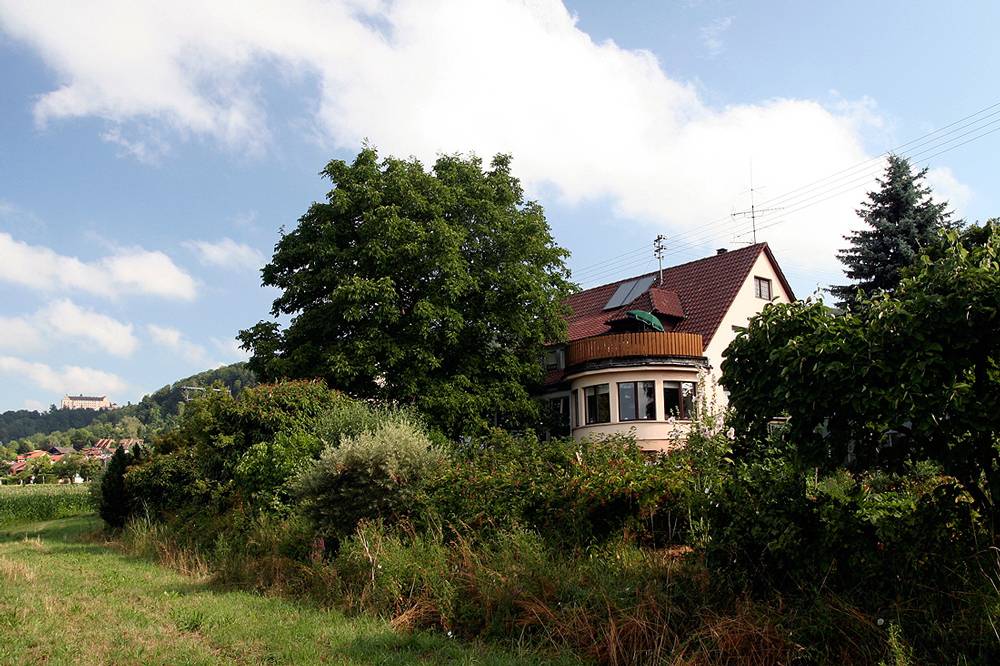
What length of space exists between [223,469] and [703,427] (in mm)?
11709

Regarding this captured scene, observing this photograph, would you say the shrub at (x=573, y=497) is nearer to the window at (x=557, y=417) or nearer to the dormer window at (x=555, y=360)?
the window at (x=557, y=417)

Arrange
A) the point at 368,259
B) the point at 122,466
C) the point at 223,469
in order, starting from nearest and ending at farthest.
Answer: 1. the point at 223,469
2. the point at 122,466
3. the point at 368,259

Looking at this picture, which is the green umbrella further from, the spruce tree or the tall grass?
the tall grass

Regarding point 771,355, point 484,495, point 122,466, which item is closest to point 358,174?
point 122,466

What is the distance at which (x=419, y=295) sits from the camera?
27.4 metres

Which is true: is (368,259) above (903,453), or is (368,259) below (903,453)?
above

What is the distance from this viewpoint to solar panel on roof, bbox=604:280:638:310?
37541mm

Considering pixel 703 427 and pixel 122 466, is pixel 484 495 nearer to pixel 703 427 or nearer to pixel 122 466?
pixel 703 427

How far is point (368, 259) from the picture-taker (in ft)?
87.2

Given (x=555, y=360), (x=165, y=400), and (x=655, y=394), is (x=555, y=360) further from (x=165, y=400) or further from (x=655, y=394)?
(x=165, y=400)

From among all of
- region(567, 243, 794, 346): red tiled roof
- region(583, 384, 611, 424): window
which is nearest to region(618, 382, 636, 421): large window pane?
region(583, 384, 611, 424): window

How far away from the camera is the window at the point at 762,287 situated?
3416 cm

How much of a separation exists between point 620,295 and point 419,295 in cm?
1401

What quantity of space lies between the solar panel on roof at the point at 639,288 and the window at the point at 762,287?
16.6 ft
